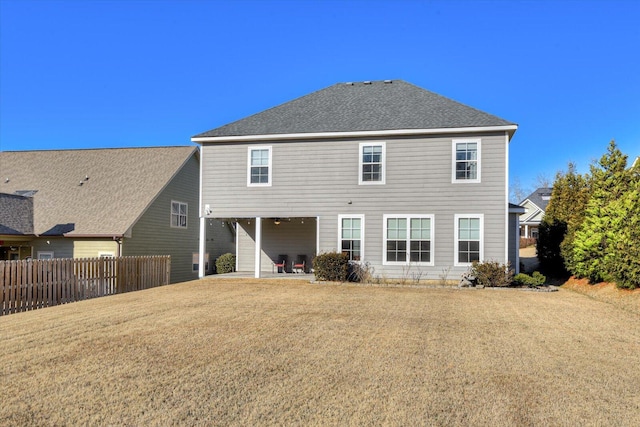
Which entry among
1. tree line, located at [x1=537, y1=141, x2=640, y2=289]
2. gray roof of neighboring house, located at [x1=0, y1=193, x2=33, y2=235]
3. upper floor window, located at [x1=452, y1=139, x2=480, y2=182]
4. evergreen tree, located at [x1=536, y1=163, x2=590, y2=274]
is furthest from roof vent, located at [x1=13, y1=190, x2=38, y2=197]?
evergreen tree, located at [x1=536, y1=163, x2=590, y2=274]

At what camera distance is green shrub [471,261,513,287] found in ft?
47.3

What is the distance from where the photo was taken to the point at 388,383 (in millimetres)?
5074

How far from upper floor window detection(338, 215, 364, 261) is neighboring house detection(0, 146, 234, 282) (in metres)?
8.99

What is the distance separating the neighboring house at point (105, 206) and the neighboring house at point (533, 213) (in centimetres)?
3248

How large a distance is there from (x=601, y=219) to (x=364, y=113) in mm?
8680

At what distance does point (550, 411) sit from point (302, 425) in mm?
2364

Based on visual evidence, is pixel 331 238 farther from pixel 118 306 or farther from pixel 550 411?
pixel 550 411

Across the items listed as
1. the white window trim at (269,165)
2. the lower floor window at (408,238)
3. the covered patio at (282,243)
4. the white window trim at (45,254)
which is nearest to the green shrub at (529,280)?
the lower floor window at (408,238)

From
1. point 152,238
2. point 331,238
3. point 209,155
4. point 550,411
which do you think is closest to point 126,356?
point 550,411

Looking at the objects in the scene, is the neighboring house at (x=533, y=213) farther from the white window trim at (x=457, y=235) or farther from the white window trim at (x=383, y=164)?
the white window trim at (x=383, y=164)

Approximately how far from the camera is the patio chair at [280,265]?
62.7ft

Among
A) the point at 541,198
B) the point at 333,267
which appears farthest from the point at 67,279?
the point at 541,198

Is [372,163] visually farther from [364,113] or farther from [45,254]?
[45,254]

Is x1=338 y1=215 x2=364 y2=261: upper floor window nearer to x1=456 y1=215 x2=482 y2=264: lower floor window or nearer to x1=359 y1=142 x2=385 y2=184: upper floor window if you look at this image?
x1=359 y1=142 x2=385 y2=184: upper floor window
